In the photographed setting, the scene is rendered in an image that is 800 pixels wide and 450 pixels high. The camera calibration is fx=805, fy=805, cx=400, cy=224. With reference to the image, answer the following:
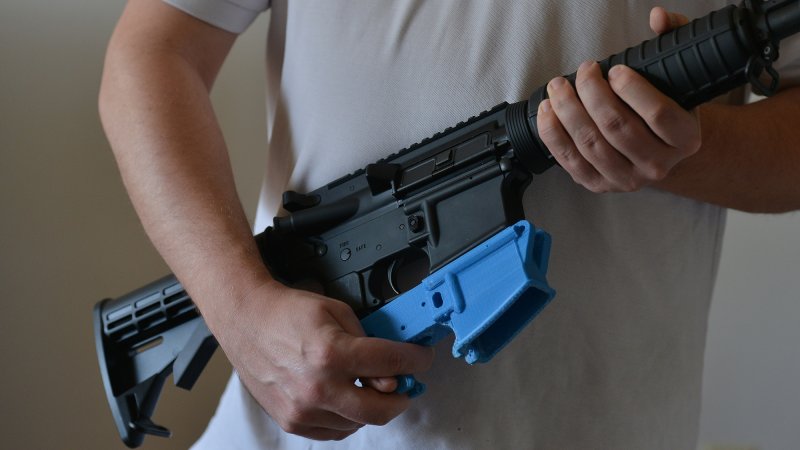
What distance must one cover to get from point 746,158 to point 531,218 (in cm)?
18

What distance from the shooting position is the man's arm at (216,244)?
0.61 meters

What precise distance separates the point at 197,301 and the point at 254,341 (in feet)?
0.28

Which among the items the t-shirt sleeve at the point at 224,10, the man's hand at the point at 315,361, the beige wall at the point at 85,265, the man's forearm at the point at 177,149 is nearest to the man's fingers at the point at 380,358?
the man's hand at the point at 315,361

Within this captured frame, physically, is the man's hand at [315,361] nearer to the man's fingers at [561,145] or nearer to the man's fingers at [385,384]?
the man's fingers at [385,384]

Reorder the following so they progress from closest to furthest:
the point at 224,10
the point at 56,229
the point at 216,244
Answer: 1. the point at 216,244
2. the point at 224,10
3. the point at 56,229

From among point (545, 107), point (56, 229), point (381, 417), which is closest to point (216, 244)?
point (381, 417)

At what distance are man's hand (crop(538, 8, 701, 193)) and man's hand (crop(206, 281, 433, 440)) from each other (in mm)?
200

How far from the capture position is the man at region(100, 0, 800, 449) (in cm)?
64

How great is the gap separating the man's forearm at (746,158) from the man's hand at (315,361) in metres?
0.26

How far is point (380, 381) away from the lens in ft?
2.01

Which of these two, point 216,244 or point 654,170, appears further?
point 216,244

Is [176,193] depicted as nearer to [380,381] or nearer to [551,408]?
[380,381]

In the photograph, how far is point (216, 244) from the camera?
27.8 inches

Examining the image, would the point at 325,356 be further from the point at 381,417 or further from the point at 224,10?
the point at 224,10
